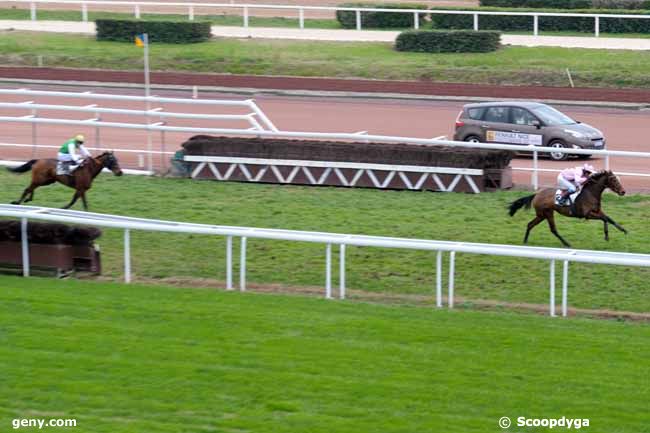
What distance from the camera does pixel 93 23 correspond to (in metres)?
33.2

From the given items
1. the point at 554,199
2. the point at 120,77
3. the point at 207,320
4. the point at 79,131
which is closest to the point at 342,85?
the point at 120,77

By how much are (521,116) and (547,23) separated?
1117 centimetres

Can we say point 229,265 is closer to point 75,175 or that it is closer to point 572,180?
point 572,180

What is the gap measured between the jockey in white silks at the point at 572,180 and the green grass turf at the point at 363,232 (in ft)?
1.82

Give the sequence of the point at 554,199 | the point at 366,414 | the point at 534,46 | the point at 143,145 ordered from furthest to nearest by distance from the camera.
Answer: the point at 534,46
the point at 143,145
the point at 554,199
the point at 366,414

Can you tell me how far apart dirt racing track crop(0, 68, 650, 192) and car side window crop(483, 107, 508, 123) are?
4.46 feet

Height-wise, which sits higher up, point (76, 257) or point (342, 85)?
point (342, 85)

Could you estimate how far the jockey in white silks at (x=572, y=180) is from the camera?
517 inches

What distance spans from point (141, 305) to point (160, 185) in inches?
271

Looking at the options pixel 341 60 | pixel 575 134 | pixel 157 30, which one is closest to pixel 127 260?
pixel 575 134

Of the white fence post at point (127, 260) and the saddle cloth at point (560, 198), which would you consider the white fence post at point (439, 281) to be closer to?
the white fence post at point (127, 260)

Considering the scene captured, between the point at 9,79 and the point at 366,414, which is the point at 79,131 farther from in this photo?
the point at 366,414

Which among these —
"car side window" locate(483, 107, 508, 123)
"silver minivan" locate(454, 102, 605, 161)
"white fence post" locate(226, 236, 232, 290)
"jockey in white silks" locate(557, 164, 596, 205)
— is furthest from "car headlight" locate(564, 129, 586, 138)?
"white fence post" locate(226, 236, 232, 290)

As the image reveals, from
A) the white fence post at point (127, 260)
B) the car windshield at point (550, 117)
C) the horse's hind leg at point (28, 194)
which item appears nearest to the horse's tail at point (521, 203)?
the white fence post at point (127, 260)
